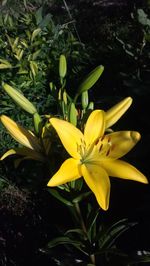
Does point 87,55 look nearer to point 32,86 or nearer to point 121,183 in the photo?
point 32,86

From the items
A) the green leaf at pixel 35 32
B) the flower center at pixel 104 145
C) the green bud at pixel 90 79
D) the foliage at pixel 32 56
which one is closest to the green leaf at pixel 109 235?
the flower center at pixel 104 145

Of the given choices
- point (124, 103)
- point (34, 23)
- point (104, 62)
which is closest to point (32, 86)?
point (34, 23)

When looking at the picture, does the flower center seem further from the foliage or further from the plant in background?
the foliage

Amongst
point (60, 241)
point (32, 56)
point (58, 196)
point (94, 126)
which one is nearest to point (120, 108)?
point (94, 126)

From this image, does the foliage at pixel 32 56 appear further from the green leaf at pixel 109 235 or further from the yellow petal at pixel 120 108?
the yellow petal at pixel 120 108

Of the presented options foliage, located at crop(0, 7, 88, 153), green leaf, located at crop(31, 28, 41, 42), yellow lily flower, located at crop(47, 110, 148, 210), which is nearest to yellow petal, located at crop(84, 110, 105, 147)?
yellow lily flower, located at crop(47, 110, 148, 210)

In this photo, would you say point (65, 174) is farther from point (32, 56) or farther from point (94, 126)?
point (32, 56)
